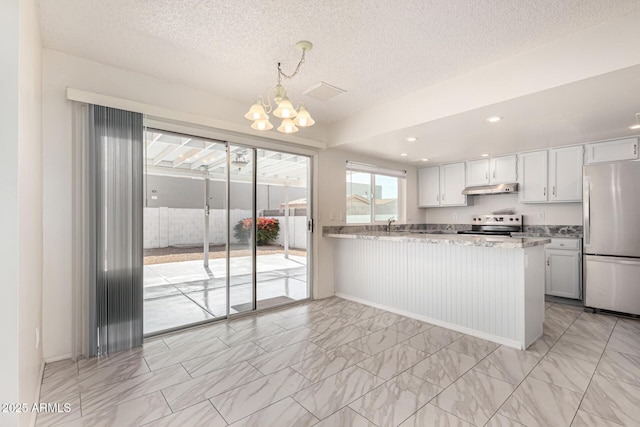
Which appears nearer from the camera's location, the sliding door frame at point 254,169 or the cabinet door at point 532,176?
the sliding door frame at point 254,169

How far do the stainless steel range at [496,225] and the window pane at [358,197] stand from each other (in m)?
1.97

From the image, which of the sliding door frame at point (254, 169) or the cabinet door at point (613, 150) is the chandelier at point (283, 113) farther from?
the cabinet door at point (613, 150)

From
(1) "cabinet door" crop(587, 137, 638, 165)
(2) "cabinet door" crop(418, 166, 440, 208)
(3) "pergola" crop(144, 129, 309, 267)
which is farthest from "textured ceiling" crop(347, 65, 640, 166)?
(3) "pergola" crop(144, 129, 309, 267)

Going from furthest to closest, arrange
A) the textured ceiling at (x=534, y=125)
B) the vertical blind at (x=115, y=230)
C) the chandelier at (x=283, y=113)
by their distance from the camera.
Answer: the vertical blind at (x=115, y=230)
the textured ceiling at (x=534, y=125)
the chandelier at (x=283, y=113)

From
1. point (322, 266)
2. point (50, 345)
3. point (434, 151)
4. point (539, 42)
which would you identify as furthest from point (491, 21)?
point (50, 345)

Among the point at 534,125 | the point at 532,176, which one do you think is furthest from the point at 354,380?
the point at 532,176

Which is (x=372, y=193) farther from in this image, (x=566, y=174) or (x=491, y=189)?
(x=566, y=174)

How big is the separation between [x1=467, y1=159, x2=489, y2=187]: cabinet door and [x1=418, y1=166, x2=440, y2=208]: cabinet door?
1.98 ft

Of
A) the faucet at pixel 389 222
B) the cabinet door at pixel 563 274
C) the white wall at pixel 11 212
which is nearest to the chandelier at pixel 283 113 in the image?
the white wall at pixel 11 212

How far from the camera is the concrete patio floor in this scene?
11.0ft

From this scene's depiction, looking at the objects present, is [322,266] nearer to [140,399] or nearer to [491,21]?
[140,399]

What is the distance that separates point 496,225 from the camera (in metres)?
5.29

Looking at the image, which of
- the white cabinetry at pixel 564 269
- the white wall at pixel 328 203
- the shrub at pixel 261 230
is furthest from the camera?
the white wall at pixel 328 203

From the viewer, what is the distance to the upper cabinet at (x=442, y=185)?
18.5 feet
